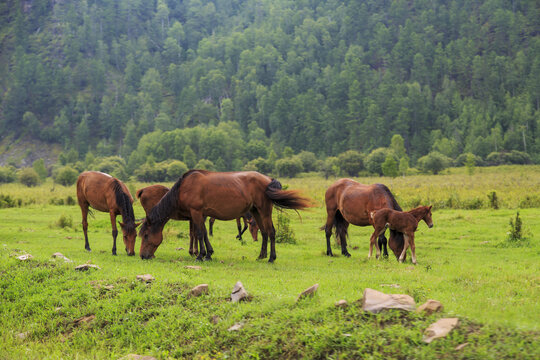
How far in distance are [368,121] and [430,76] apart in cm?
3564

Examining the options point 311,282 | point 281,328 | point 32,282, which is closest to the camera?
point 281,328

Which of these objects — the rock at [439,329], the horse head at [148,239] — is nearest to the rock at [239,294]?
the rock at [439,329]

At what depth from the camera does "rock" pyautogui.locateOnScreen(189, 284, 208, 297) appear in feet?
29.9

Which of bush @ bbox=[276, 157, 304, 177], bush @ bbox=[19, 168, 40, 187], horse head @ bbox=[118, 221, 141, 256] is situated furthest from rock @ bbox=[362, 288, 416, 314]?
bush @ bbox=[276, 157, 304, 177]

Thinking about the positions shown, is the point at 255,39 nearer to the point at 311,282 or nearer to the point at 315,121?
the point at 315,121

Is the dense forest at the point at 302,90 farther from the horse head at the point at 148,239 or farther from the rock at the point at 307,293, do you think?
the rock at the point at 307,293

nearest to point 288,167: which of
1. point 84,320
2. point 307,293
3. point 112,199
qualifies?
point 112,199

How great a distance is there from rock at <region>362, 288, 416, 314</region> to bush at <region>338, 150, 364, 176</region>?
287 ft

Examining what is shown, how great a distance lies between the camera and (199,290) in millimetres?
9148

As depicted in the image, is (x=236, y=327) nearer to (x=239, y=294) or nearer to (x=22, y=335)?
(x=239, y=294)

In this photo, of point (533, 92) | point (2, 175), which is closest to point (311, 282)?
point (2, 175)

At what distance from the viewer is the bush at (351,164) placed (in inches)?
3698

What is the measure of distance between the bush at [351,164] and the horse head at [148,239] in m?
82.3

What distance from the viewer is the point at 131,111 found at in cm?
16950
